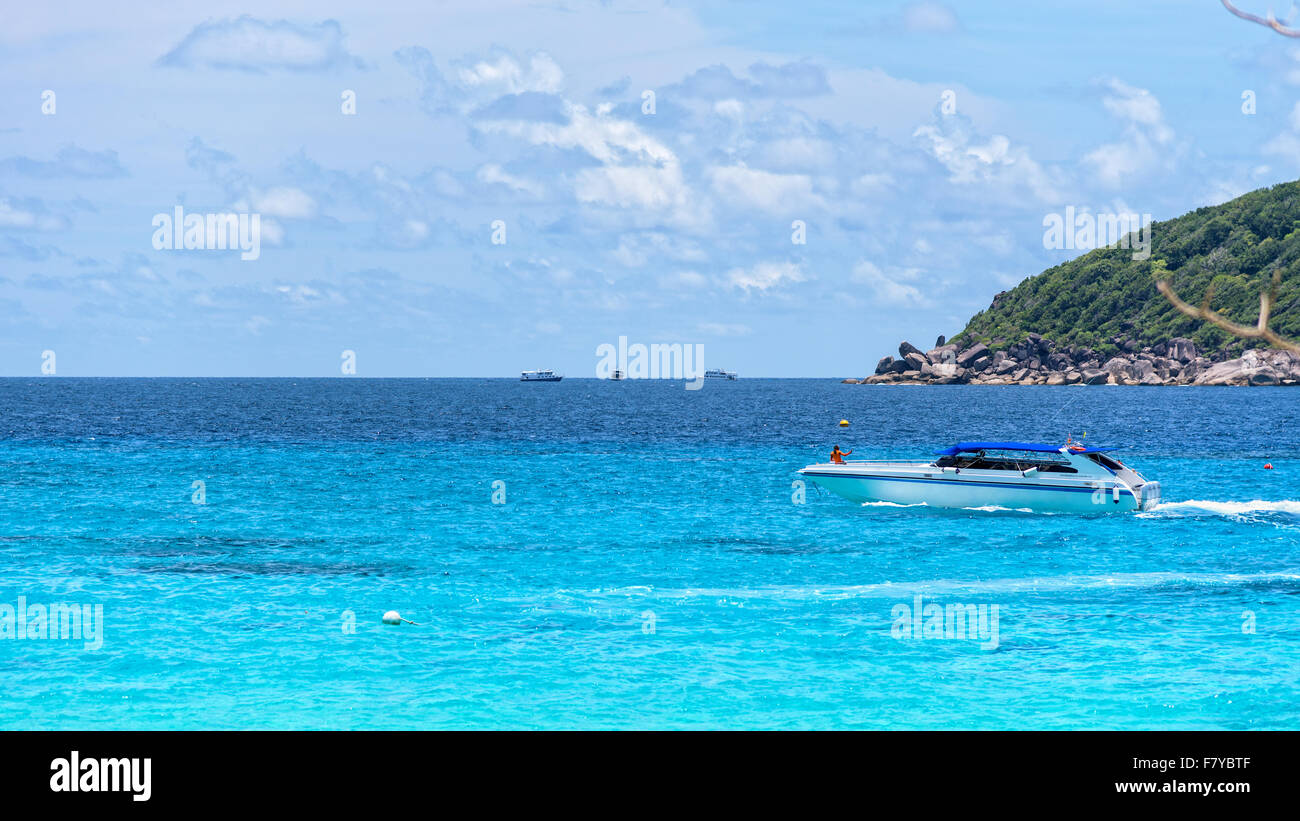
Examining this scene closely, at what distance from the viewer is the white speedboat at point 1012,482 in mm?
47531

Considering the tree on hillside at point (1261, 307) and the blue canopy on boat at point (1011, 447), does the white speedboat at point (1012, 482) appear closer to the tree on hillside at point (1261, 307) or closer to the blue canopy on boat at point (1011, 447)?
the blue canopy on boat at point (1011, 447)

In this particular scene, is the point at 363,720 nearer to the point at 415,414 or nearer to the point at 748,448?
the point at 748,448

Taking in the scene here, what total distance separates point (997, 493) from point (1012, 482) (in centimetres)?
82

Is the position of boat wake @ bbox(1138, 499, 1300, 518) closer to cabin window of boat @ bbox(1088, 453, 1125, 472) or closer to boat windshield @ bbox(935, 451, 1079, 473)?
cabin window of boat @ bbox(1088, 453, 1125, 472)

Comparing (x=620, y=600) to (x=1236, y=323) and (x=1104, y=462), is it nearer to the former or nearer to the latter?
(x=1104, y=462)

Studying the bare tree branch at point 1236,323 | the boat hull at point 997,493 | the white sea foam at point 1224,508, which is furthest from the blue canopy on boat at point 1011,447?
the bare tree branch at point 1236,323

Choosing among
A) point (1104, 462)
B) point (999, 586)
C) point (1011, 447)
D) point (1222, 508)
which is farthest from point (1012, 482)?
point (999, 586)

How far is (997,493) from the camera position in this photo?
160 feet

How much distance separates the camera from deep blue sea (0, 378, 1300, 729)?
21109mm

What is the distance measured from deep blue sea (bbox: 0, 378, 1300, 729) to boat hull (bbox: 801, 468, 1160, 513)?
63 centimetres

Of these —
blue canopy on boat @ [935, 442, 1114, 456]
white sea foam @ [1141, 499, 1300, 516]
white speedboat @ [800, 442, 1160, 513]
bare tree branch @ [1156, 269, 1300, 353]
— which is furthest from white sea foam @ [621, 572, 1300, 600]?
bare tree branch @ [1156, 269, 1300, 353]
